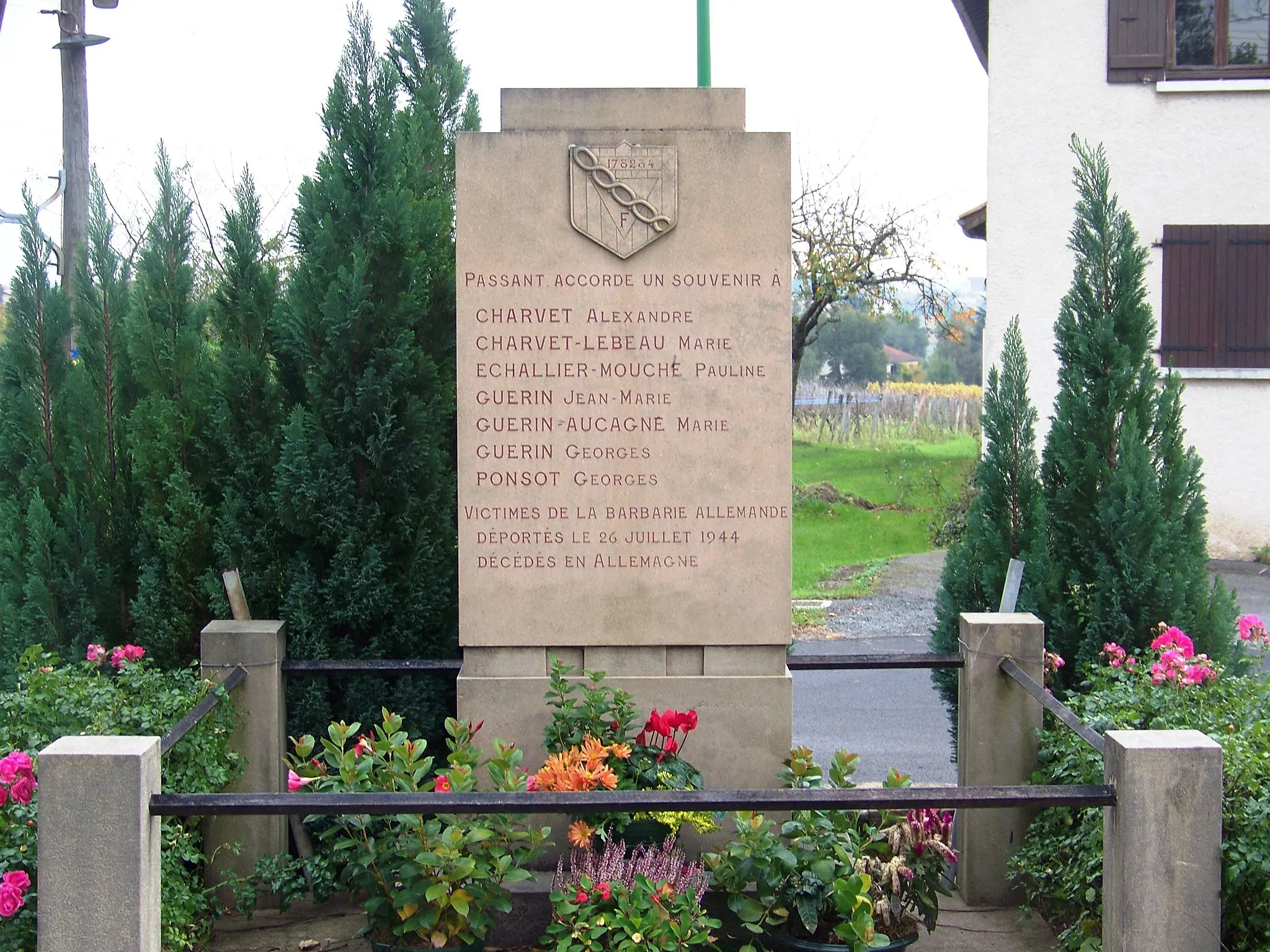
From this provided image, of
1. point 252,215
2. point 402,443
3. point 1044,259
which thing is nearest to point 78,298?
point 252,215

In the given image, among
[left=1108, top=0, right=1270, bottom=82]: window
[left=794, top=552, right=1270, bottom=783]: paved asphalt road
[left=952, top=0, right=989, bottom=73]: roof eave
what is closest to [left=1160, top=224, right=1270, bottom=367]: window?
[left=1108, top=0, right=1270, bottom=82]: window

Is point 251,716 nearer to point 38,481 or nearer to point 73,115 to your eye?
point 38,481

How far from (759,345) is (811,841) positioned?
1520 millimetres

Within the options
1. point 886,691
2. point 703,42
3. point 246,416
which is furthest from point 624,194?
point 886,691

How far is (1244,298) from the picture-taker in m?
13.4

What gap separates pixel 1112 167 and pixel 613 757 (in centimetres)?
1150

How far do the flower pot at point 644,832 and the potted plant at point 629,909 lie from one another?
209 millimetres

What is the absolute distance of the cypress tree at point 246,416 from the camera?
495cm

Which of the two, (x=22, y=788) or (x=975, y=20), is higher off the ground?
(x=975, y=20)

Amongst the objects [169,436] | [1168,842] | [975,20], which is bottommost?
[1168,842]

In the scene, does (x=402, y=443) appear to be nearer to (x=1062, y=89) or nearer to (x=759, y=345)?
(x=759, y=345)

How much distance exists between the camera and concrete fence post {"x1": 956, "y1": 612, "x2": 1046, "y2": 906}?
438cm

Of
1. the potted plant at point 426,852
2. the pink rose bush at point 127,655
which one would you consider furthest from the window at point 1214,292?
the potted plant at point 426,852

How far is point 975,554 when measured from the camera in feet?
17.8
